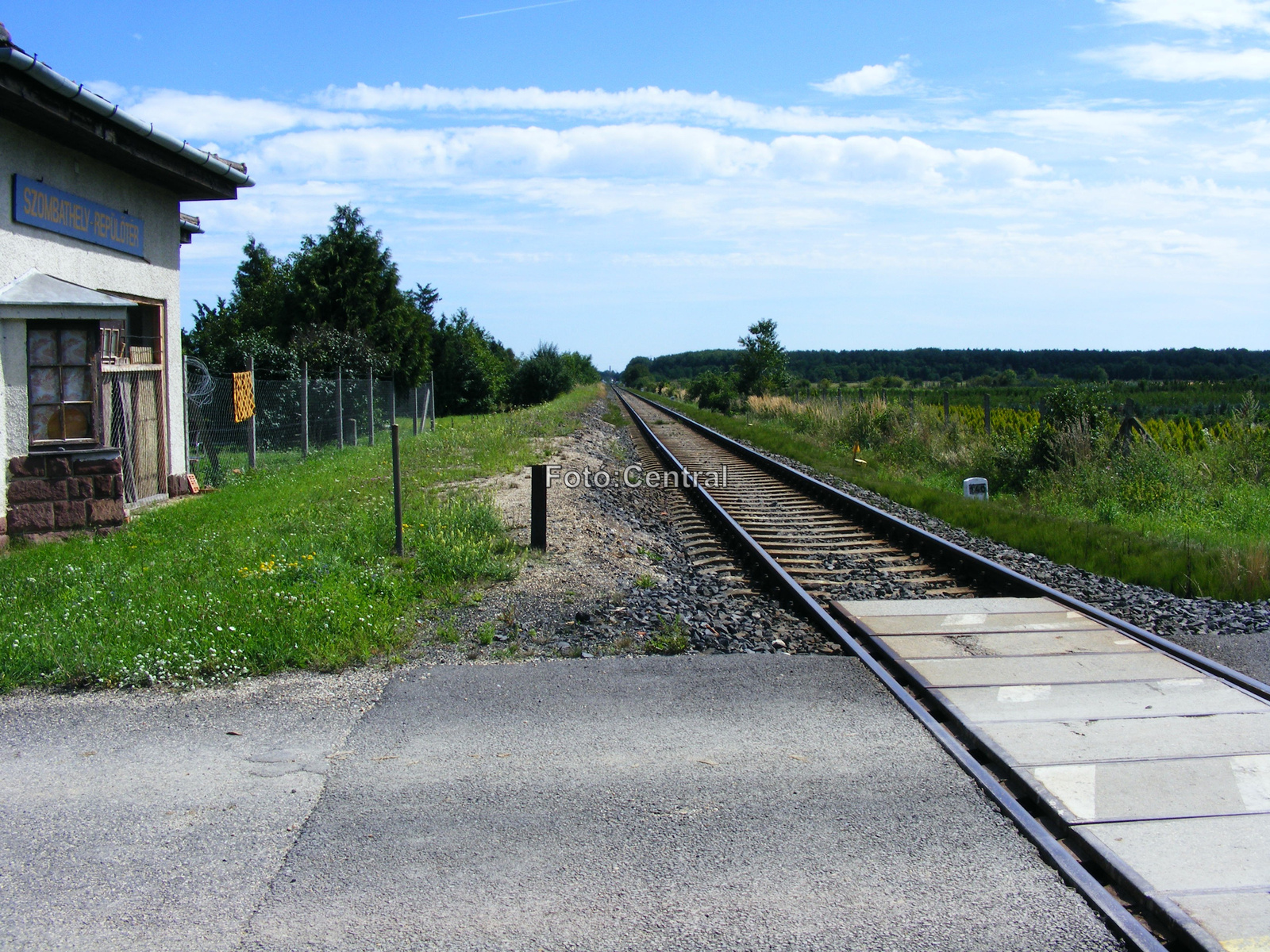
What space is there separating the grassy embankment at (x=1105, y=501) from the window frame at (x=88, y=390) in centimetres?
997

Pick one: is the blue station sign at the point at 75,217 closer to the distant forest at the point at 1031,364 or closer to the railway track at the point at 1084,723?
the railway track at the point at 1084,723

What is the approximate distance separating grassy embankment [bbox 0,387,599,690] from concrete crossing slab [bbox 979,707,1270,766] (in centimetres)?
374

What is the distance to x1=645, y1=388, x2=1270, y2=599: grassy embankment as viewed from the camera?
8266 mm

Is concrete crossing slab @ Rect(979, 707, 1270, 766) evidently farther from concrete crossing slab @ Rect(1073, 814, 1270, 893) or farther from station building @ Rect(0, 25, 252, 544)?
station building @ Rect(0, 25, 252, 544)

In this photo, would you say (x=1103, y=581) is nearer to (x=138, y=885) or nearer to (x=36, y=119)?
(x=138, y=885)

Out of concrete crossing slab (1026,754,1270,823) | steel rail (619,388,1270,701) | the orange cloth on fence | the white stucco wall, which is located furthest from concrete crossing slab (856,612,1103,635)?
the orange cloth on fence

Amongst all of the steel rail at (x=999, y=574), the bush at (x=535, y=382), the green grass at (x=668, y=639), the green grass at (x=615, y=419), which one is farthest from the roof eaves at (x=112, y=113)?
the bush at (x=535, y=382)

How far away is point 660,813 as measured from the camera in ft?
12.2

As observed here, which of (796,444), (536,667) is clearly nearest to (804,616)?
(536,667)

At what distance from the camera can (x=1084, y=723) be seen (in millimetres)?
4609

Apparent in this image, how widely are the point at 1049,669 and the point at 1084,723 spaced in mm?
935

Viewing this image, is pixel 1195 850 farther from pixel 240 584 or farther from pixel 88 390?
pixel 88 390

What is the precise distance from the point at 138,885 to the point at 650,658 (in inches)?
124

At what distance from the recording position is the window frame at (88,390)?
9.63 m
